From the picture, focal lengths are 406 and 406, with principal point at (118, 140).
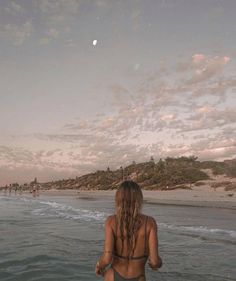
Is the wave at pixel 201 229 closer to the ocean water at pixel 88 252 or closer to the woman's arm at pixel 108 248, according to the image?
the ocean water at pixel 88 252

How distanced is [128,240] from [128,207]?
1.36 ft

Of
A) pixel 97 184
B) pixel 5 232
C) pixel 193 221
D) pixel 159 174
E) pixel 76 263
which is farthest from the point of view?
pixel 97 184

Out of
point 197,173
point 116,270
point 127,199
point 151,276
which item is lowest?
point 151,276

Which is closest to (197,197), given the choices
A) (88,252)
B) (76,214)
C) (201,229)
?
(76,214)

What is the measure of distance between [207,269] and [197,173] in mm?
49715

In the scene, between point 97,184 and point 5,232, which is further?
point 97,184

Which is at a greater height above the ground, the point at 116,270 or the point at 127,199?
the point at 127,199

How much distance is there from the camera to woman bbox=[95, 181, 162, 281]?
462 cm

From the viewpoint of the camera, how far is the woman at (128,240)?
4.62 metres

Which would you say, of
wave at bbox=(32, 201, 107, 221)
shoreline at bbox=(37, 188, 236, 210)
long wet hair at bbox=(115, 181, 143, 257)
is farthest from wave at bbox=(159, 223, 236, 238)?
shoreline at bbox=(37, 188, 236, 210)

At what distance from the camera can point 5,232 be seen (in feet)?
58.4

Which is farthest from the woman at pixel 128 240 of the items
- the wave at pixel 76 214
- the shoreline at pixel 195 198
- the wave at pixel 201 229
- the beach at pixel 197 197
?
the beach at pixel 197 197

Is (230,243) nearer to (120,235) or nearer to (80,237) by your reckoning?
(80,237)

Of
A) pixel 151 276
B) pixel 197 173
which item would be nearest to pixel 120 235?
pixel 151 276
